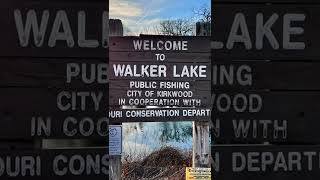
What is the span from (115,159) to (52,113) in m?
0.47

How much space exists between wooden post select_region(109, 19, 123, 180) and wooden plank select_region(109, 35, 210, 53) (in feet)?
0.14

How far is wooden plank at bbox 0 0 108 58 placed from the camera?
3.51 metres

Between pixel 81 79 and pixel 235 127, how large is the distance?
3.30 ft

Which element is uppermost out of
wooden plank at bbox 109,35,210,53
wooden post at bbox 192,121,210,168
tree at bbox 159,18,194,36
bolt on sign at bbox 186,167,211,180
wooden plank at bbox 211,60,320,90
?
tree at bbox 159,18,194,36

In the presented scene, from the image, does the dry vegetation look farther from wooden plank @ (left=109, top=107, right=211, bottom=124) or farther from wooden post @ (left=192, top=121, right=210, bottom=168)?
wooden plank @ (left=109, top=107, right=211, bottom=124)

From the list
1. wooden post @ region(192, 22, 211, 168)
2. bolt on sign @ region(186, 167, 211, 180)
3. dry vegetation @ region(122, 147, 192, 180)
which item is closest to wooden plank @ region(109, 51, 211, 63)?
wooden post @ region(192, 22, 211, 168)

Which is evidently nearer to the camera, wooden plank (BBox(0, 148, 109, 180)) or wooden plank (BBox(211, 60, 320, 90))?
wooden plank (BBox(0, 148, 109, 180))

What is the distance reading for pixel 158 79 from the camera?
3566mm

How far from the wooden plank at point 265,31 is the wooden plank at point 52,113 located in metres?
0.83

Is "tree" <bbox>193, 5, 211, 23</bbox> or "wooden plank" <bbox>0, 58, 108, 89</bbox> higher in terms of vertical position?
"tree" <bbox>193, 5, 211, 23</bbox>

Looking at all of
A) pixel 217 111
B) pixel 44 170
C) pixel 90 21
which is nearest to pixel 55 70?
pixel 90 21

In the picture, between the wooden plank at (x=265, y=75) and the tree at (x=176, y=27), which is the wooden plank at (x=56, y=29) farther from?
the wooden plank at (x=265, y=75)

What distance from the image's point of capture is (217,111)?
3660mm

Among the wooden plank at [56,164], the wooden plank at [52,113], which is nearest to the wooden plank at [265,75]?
the wooden plank at [52,113]
